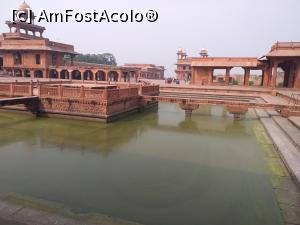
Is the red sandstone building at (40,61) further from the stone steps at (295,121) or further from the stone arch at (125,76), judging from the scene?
the stone steps at (295,121)

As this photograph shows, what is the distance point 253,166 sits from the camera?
704cm

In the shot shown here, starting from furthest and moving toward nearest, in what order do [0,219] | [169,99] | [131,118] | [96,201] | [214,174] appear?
1. [169,99]
2. [131,118]
3. [214,174]
4. [96,201]
5. [0,219]

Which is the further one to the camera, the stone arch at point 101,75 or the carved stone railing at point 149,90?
the stone arch at point 101,75

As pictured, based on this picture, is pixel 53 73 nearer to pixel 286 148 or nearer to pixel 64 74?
pixel 64 74

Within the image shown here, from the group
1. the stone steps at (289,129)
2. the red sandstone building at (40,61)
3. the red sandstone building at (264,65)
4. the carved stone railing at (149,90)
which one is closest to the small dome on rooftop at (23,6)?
the red sandstone building at (40,61)

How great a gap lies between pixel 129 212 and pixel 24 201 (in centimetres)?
184

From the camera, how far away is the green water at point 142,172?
4.63 m

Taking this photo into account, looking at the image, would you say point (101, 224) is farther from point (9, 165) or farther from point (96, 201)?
point (9, 165)

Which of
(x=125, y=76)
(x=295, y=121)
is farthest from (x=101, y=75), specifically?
(x=295, y=121)

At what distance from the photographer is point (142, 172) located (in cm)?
630

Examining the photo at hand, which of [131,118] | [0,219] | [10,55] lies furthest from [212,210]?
[10,55]

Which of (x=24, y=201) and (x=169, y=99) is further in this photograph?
(x=169, y=99)

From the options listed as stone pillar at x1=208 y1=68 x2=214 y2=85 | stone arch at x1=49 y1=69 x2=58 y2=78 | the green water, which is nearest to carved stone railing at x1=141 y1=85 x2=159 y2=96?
the green water

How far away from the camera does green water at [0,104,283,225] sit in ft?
A: 15.2
